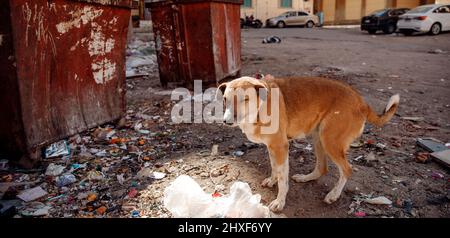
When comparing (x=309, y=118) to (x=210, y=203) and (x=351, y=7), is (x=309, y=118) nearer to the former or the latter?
(x=210, y=203)

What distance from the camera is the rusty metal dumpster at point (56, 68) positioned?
3.13m

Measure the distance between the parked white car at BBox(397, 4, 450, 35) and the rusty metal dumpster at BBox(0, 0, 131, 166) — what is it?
16.6 m

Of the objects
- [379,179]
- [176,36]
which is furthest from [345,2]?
[379,179]

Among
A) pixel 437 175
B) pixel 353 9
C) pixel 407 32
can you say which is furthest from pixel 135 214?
pixel 353 9

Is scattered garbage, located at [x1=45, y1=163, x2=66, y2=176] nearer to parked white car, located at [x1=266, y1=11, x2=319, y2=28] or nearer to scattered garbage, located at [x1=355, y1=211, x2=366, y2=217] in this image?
scattered garbage, located at [x1=355, y1=211, x2=366, y2=217]

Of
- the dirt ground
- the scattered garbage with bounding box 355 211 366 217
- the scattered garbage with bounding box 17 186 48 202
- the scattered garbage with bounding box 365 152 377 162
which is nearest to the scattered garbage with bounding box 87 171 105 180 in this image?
the dirt ground

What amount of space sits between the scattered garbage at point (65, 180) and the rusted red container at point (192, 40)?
135 inches

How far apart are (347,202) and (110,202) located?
1981mm

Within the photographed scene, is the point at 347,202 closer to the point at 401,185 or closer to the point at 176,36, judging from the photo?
the point at 401,185

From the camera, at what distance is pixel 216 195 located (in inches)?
114

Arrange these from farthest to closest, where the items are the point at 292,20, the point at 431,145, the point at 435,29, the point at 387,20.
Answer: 1. the point at 292,20
2. the point at 387,20
3. the point at 435,29
4. the point at 431,145

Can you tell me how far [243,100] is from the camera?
2.58m

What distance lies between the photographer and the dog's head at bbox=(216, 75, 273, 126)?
2.55m

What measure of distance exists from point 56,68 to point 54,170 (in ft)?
3.34
